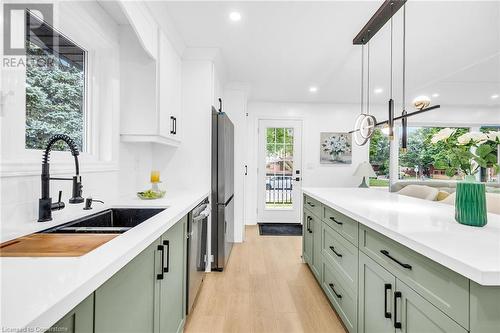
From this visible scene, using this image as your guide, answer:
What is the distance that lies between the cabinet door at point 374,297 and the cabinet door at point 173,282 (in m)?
1.12

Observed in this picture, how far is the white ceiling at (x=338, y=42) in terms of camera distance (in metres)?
2.16

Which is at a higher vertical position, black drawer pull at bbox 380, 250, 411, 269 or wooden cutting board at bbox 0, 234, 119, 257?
wooden cutting board at bbox 0, 234, 119, 257

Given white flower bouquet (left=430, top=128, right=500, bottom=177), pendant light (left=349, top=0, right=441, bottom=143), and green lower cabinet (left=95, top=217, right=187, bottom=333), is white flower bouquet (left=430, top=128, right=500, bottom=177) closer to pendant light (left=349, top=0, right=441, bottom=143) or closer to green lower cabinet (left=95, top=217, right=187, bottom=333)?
pendant light (left=349, top=0, right=441, bottom=143)

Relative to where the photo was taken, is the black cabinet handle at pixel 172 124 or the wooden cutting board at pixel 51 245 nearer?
the wooden cutting board at pixel 51 245

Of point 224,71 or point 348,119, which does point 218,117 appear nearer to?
point 224,71

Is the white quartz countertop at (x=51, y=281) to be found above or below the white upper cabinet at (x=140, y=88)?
below

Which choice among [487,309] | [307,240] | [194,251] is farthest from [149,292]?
[307,240]

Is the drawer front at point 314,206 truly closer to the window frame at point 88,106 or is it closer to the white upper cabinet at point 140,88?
the white upper cabinet at point 140,88

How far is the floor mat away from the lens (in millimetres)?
4574

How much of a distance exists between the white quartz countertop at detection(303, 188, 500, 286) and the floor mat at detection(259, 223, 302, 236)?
9.36 feet

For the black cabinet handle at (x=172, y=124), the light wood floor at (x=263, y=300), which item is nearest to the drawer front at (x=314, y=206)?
the light wood floor at (x=263, y=300)

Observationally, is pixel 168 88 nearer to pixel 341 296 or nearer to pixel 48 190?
pixel 48 190

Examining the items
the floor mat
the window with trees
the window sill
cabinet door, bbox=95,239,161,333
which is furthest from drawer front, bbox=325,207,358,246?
the floor mat

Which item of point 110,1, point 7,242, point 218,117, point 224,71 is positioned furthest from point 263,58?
point 7,242
